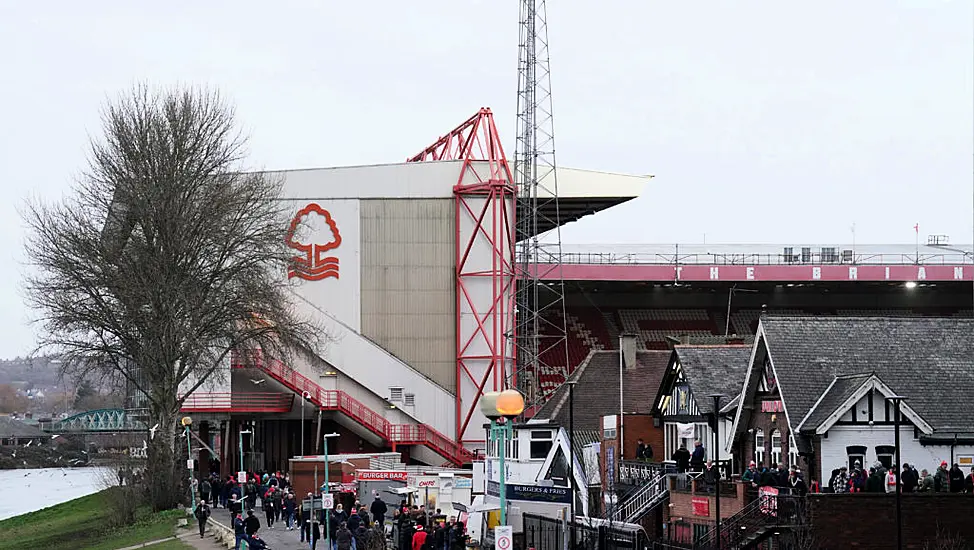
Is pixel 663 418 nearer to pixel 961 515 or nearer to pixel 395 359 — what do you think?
pixel 961 515

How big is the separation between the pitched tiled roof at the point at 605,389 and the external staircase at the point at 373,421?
10.9 m

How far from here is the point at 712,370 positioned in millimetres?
44812

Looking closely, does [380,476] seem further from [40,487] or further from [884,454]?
[40,487]

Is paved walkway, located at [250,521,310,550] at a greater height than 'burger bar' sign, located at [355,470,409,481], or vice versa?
'burger bar' sign, located at [355,470,409,481]

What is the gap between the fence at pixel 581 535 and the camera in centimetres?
2889

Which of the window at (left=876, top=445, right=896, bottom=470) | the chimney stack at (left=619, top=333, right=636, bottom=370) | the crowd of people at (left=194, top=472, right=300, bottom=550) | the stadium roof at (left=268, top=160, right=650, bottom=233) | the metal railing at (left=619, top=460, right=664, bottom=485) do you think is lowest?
the crowd of people at (left=194, top=472, right=300, bottom=550)

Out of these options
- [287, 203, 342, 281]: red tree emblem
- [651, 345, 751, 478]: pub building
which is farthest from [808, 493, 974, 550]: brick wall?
[287, 203, 342, 281]: red tree emblem

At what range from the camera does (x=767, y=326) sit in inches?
1437

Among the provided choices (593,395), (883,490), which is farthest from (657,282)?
(883,490)

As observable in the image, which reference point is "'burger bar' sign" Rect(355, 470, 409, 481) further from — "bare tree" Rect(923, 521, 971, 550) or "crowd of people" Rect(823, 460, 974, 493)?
"bare tree" Rect(923, 521, 971, 550)

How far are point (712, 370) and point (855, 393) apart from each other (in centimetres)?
1148

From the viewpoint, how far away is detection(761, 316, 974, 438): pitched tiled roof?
113 feet

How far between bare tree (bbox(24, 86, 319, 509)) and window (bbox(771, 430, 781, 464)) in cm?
2464

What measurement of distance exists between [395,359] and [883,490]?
44.4 meters
